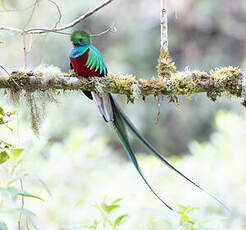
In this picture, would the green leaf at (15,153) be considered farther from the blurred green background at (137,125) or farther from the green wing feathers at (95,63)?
the green wing feathers at (95,63)

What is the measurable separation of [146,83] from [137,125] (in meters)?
5.31

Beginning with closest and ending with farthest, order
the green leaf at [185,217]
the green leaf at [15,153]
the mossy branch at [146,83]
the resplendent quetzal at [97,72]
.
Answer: the green leaf at [15,153], the green leaf at [185,217], the mossy branch at [146,83], the resplendent quetzal at [97,72]

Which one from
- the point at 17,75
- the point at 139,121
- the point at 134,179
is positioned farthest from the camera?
the point at 139,121

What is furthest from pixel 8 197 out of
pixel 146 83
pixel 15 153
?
pixel 146 83

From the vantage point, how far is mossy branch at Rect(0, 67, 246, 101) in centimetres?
171

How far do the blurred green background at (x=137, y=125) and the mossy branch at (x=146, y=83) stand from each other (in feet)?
0.39

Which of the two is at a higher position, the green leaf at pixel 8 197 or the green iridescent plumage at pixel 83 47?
the green iridescent plumage at pixel 83 47

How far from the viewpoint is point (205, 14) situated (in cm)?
815

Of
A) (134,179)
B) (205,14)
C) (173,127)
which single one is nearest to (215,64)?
(205,14)

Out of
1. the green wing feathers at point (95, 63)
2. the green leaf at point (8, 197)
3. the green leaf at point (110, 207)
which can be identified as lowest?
the green leaf at point (8, 197)

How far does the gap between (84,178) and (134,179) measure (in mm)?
467

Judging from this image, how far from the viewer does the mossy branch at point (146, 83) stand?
1713mm

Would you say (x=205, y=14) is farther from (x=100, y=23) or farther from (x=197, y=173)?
(x=197, y=173)

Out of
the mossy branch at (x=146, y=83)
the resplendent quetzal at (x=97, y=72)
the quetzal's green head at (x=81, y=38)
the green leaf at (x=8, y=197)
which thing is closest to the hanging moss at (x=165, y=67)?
the mossy branch at (x=146, y=83)
